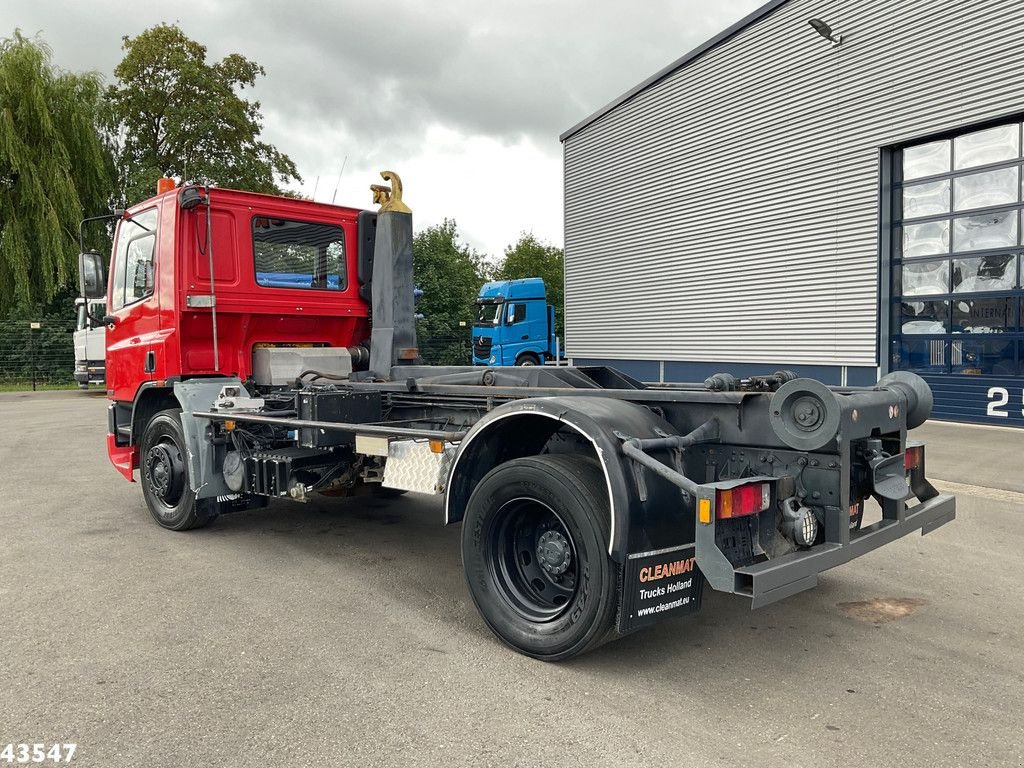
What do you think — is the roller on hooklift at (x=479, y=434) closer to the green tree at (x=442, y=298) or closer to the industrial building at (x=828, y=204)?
the industrial building at (x=828, y=204)

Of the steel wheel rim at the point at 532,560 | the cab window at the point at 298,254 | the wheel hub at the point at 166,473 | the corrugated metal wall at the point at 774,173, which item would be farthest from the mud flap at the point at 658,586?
the corrugated metal wall at the point at 774,173

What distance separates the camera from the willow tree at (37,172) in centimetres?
2378

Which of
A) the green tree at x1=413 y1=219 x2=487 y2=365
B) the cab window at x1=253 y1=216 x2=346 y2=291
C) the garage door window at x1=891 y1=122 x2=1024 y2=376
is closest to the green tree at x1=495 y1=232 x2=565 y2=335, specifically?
the green tree at x1=413 y1=219 x2=487 y2=365

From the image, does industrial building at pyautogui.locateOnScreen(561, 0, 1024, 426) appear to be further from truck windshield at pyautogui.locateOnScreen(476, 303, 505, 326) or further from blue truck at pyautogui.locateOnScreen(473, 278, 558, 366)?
truck windshield at pyautogui.locateOnScreen(476, 303, 505, 326)

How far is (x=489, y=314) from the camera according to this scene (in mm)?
24750

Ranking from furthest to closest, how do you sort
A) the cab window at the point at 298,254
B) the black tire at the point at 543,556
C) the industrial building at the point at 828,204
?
the industrial building at the point at 828,204 < the cab window at the point at 298,254 < the black tire at the point at 543,556

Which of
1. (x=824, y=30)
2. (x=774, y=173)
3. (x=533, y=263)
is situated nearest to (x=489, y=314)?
(x=774, y=173)

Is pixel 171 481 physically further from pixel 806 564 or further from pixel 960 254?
pixel 960 254

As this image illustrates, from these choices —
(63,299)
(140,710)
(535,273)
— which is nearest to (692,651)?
(140,710)

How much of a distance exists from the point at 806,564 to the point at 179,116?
3195cm

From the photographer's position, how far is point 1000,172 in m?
12.6

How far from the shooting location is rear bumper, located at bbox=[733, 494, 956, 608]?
3.21 metres

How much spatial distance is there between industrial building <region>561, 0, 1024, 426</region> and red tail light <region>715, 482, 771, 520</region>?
11179 mm

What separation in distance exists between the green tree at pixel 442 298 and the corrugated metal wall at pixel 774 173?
8.31 meters
